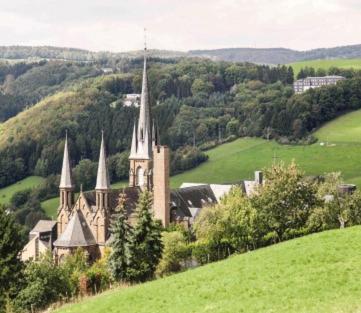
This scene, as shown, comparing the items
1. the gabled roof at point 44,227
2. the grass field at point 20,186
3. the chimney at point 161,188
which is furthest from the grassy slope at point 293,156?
the chimney at point 161,188

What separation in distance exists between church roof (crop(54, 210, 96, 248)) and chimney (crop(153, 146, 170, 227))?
722cm

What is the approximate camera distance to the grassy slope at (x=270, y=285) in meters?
28.7

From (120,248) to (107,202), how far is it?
26670 mm

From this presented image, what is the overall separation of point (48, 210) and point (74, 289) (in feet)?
247

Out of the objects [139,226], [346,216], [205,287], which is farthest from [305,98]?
[205,287]

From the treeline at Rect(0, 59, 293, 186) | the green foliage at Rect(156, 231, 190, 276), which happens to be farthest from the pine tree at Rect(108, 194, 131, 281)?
the treeline at Rect(0, 59, 293, 186)

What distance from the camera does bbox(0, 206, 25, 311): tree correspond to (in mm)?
47094

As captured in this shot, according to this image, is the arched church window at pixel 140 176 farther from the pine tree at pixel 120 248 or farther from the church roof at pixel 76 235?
the pine tree at pixel 120 248

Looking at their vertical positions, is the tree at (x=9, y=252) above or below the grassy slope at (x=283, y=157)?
above

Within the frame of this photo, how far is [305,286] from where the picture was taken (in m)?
30.6

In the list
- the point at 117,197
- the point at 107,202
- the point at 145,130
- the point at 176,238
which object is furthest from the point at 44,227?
the point at 176,238

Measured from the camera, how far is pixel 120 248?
51.1 metres

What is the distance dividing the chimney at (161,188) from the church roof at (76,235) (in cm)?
722

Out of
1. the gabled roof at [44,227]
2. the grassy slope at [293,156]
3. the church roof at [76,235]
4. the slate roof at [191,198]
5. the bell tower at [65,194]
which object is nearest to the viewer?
the church roof at [76,235]
